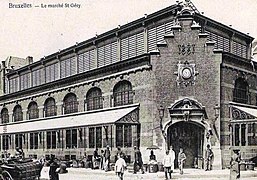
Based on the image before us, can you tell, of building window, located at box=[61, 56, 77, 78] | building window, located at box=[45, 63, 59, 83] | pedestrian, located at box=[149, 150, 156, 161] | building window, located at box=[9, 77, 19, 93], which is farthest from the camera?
building window, located at box=[9, 77, 19, 93]

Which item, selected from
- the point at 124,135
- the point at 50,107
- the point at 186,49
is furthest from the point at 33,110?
the point at 186,49

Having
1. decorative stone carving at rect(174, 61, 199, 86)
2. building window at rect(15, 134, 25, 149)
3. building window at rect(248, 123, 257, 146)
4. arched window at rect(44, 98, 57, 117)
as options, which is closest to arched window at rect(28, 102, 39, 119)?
arched window at rect(44, 98, 57, 117)

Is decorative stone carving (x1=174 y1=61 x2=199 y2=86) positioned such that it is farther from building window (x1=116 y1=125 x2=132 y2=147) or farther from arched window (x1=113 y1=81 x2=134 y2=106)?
building window (x1=116 y1=125 x2=132 y2=147)

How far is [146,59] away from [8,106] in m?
19.3

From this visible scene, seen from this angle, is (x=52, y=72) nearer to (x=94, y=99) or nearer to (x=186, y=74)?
(x=94, y=99)

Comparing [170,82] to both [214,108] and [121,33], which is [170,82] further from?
[121,33]

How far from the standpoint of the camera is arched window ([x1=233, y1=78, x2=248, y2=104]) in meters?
23.1

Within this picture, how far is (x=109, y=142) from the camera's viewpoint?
24234mm

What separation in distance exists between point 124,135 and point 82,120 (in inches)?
A: 139

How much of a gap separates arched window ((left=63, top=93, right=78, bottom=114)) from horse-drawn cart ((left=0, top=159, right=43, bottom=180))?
12.1 meters

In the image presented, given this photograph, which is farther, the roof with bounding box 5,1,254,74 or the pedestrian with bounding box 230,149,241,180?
the roof with bounding box 5,1,254,74

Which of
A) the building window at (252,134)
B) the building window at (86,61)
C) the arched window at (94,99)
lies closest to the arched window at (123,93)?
the arched window at (94,99)

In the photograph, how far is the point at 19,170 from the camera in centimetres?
1532

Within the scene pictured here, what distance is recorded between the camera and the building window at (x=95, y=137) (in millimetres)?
25062
